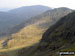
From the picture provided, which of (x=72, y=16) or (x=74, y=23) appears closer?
(x=74, y=23)

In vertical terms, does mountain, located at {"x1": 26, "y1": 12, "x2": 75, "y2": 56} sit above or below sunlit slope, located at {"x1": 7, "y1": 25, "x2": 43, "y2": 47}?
above

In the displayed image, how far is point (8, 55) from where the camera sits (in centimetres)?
11281

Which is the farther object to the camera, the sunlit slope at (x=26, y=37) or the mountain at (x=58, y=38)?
the sunlit slope at (x=26, y=37)

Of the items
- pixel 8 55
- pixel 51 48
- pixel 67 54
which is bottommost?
pixel 8 55

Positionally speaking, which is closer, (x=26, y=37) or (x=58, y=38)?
(x=58, y=38)

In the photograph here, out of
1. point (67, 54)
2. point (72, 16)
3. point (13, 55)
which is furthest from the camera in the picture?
point (13, 55)

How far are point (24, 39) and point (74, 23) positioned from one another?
75.7m

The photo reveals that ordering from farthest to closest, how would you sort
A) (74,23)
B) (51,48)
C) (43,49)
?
(74,23), (43,49), (51,48)

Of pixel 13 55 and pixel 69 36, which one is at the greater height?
pixel 69 36

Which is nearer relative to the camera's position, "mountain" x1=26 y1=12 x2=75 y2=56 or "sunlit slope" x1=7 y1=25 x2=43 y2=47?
"mountain" x1=26 y1=12 x2=75 y2=56

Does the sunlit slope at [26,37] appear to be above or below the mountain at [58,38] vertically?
below

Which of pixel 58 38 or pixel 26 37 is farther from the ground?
pixel 58 38

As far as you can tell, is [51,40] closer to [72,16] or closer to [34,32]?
[72,16]

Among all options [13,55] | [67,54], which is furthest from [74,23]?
[67,54]
